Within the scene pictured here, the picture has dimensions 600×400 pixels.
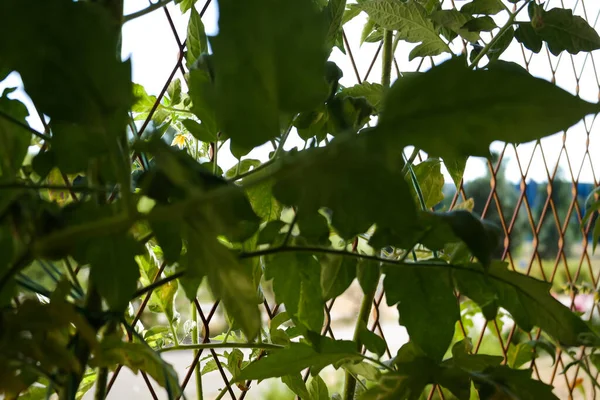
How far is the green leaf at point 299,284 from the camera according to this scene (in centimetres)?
27

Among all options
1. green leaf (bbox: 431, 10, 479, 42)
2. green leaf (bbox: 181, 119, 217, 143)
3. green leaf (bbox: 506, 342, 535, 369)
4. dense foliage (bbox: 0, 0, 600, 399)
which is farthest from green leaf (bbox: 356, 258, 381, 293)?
green leaf (bbox: 506, 342, 535, 369)

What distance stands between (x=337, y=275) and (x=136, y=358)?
11 cm

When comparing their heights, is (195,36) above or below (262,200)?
above

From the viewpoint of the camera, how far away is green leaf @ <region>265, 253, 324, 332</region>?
27cm

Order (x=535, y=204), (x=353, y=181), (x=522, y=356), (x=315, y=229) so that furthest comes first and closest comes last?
(x=535, y=204), (x=522, y=356), (x=315, y=229), (x=353, y=181)

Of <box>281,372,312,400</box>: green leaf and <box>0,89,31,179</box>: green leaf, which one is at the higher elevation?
<box>0,89,31,179</box>: green leaf

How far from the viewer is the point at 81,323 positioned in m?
0.18

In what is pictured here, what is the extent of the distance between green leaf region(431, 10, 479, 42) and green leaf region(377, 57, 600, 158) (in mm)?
272

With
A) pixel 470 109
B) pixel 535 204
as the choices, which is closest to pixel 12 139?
pixel 470 109

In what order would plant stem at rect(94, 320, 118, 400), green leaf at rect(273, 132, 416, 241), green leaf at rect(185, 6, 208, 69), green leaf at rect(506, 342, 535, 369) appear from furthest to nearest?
green leaf at rect(506, 342, 535, 369)
green leaf at rect(185, 6, 208, 69)
plant stem at rect(94, 320, 118, 400)
green leaf at rect(273, 132, 416, 241)

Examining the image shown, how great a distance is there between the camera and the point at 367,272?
0.94 feet

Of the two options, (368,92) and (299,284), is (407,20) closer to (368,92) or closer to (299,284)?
(368,92)

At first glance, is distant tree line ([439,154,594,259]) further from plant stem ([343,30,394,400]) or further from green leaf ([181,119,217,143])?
green leaf ([181,119,217,143])

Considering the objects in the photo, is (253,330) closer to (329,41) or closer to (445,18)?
(329,41)
